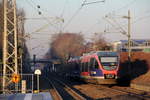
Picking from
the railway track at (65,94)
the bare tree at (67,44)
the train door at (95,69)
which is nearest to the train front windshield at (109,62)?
the train door at (95,69)

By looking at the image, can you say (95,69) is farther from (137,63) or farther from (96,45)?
(96,45)

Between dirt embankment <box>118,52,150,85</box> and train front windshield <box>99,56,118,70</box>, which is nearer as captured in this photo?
train front windshield <box>99,56,118,70</box>

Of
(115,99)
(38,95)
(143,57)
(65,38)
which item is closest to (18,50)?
(115,99)

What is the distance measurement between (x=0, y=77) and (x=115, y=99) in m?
13.4

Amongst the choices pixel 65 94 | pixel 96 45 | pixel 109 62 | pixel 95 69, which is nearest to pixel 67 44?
pixel 96 45

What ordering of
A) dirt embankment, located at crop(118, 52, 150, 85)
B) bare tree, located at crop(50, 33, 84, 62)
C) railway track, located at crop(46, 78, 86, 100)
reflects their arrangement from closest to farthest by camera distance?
railway track, located at crop(46, 78, 86, 100), dirt embankment, located at crop(118, 52, 150, 85), bare tree, located at crop(50, 33, 84, 62)

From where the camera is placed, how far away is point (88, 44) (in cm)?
9300

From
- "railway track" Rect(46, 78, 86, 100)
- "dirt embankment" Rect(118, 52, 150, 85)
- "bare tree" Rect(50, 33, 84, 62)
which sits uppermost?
"bare tree" Rect(50, 33, 84, 62)

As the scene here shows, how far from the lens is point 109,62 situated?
32.3 meters

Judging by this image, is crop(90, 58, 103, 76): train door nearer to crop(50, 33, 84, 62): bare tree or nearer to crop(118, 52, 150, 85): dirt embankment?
crop(118, 52, 150, 85): dirt embankment

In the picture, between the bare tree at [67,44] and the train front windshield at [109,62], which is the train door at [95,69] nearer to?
the train front windshield at [109,62]

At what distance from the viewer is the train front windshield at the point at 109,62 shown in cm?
3206

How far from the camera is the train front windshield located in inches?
1262

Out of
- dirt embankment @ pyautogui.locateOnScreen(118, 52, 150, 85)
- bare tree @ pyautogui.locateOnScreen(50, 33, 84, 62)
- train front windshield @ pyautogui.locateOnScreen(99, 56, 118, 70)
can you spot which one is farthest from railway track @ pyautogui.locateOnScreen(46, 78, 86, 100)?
bare tree @ pyautogui.locateOnScreen(50, 33, 84, 62)
